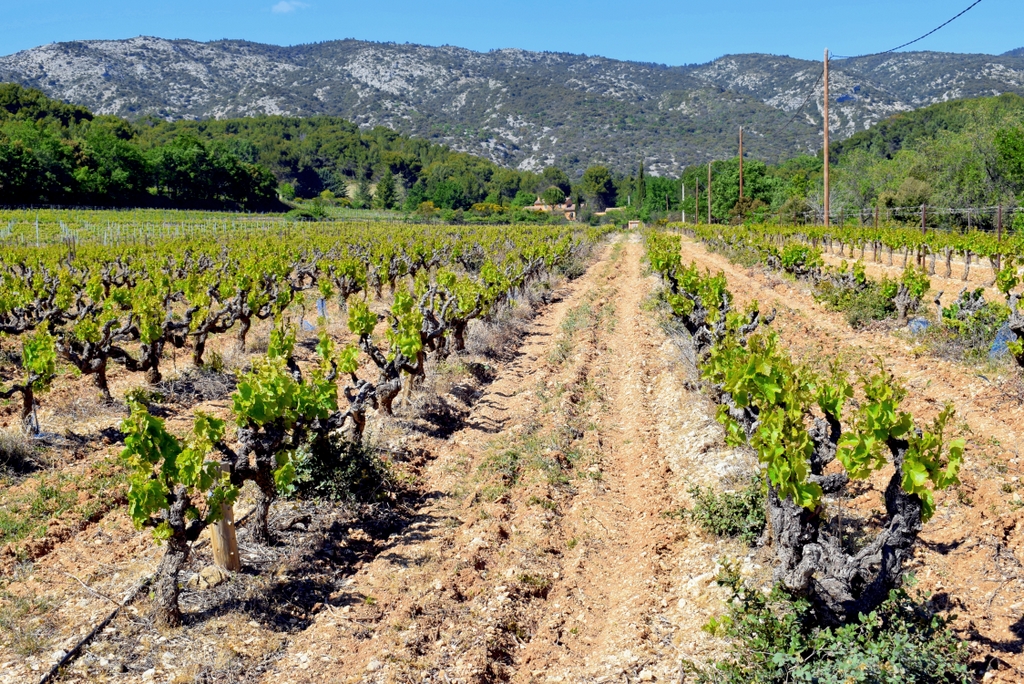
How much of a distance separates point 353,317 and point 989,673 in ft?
26.4

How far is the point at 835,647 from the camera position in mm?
4023

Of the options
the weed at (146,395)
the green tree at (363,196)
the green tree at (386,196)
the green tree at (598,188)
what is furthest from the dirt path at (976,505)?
the green tree at (598,188)

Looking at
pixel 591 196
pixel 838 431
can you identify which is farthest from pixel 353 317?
pixel 591 196

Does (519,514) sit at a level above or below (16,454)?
below

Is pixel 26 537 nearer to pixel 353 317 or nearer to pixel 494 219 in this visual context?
pixel 353 317

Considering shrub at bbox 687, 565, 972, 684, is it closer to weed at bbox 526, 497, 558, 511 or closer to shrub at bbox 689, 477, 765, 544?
shrub at bbox 689, 477, 765, 544

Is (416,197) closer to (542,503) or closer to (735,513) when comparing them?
(542,503)

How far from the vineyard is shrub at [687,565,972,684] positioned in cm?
2

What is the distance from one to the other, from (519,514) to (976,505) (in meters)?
3.94

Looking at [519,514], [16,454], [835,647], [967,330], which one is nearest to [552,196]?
[967,330]

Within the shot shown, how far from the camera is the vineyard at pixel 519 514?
4.53m

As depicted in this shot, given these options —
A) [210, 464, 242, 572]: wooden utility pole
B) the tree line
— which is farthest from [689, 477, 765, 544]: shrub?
the tree line

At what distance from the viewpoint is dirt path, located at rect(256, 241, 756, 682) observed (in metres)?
4.80

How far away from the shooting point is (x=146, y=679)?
14.8ft
